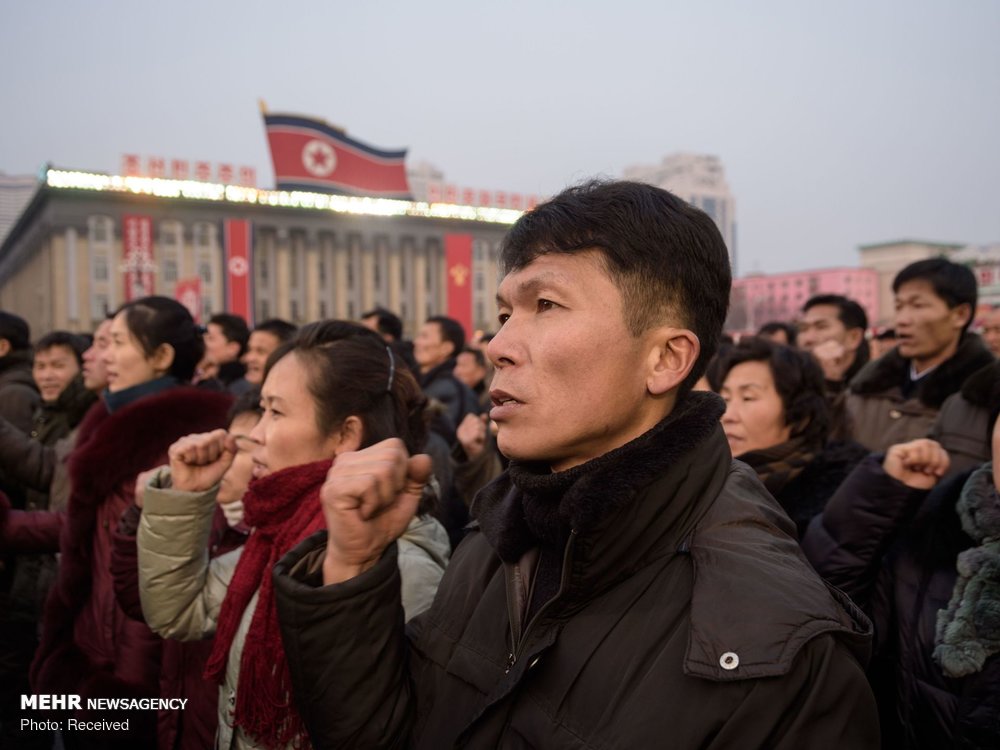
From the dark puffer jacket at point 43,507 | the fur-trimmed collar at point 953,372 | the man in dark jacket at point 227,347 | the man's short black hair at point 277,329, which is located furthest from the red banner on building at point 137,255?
the fur-trimmed collar at point 953,372

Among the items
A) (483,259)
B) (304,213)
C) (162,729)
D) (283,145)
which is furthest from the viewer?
(483,259)

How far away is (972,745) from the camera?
1.78 m

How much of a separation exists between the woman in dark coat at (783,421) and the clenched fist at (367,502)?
1.70 meters

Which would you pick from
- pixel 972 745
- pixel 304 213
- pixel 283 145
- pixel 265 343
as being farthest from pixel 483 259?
pixel 972 745

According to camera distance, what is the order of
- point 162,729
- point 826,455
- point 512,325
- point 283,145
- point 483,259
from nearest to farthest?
point 512,325 < point 162,729 < point 826,455 < point 283,145 < point 483,259

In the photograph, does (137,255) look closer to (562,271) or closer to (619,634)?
(562,271)

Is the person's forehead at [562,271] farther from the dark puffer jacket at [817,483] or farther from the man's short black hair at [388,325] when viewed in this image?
the man's short black hair at [388,325]

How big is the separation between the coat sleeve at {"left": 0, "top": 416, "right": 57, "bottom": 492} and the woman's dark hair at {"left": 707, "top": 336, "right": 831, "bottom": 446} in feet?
10.9

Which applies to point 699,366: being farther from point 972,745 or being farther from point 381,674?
point 972,745

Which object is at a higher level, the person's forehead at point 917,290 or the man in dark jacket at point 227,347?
the person's forehead at point 917,290

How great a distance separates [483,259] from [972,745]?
54792 mm

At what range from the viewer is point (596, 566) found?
46.3 inches

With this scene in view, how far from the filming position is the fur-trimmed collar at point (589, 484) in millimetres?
1168

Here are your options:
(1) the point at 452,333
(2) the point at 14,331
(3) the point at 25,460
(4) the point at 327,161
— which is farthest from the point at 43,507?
(4) the point at 327,161
